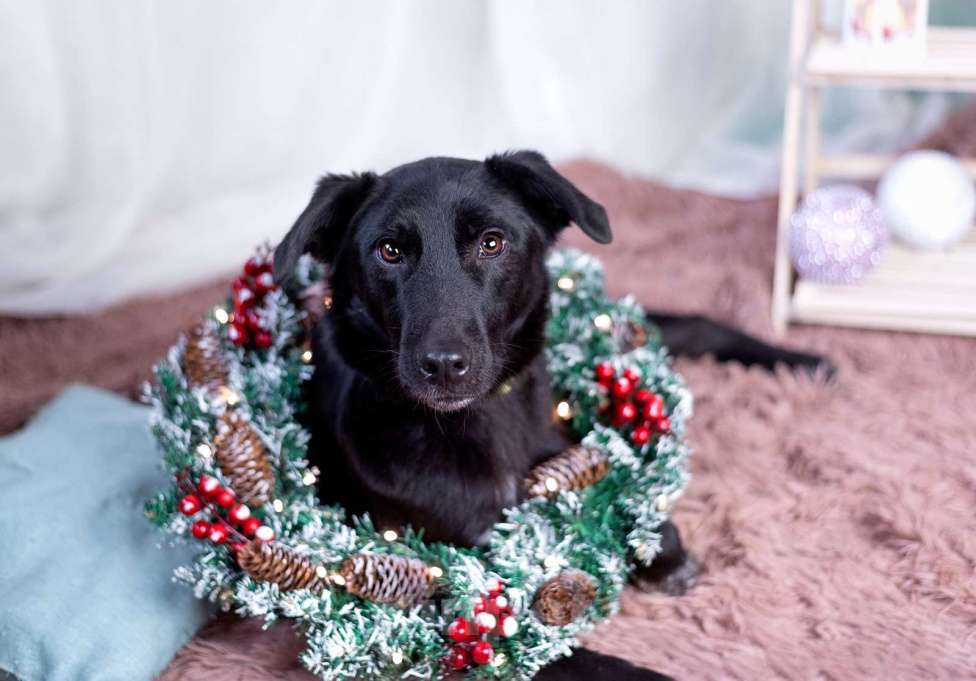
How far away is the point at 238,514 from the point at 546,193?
2.04 feet

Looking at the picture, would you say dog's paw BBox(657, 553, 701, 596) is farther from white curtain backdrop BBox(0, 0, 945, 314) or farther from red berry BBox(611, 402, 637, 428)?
Result: white curtain backdrop BBox(0, 0, 945, 314)

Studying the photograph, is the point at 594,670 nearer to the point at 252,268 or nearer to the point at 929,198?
the point at 252,268

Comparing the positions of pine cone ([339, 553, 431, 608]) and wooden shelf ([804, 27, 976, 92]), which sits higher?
wooden shelf ([804, 27, 976, 92])

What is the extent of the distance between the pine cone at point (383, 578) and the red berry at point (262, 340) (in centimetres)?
44

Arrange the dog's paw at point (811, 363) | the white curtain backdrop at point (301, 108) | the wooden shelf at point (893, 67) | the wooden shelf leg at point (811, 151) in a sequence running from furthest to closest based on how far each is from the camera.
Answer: the wooden shelf leg at point (811, 151) < the white curtain backdrop at point (301, 108) < the dog's paw at point (811, 363) < the wooden shelf at point (893, 67)

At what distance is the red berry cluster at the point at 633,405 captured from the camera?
1711 mm

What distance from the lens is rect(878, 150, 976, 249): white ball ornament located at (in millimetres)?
2512

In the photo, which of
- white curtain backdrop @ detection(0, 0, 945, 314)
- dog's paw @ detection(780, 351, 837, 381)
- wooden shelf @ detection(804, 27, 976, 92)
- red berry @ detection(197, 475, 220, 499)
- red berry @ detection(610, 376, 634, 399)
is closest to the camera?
red berry @ detection(197, 475, 220, 499)

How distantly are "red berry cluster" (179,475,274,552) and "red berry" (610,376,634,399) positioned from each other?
58cm

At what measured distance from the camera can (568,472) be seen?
1665mm

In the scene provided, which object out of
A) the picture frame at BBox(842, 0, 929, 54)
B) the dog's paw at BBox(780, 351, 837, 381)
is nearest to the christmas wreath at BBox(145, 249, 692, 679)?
the dog's paw at BBox(780, 351, 837, 381)

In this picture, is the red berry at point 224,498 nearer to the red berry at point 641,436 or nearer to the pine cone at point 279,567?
the pine cone at point 279,567

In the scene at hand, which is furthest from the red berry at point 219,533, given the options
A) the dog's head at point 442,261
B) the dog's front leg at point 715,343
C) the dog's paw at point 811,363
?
the dog's paw at point 811,363

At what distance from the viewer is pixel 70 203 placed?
2676 mm
